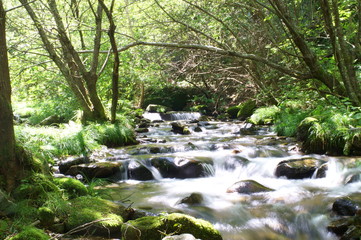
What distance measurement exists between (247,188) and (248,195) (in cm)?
22

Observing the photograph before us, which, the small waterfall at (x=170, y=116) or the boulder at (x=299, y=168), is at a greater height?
the small waterfall at (x=170, y=116)

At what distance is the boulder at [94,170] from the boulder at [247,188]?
8.53 feet

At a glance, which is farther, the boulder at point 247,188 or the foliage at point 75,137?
the foliage at point 75,137

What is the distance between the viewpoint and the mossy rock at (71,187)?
4.87 metres

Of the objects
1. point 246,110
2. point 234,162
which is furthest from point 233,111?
point 234,162

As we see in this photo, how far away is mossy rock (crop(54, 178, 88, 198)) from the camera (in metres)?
4.87

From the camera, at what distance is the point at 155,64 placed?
38.1 ft

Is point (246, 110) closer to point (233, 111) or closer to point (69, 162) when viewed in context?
point (233, 111)

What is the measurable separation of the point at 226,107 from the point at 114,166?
13.5m

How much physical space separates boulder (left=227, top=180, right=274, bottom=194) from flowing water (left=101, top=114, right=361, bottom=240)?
126 millimetres

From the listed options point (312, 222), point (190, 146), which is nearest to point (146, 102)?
point (190, 146)

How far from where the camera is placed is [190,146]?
9.53 m

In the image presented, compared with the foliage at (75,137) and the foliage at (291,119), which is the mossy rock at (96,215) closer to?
the foliage at (75,137)

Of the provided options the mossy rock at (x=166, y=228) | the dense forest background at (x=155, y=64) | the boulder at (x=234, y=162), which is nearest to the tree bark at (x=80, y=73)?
the dense forest background at (x=155, y=64)
